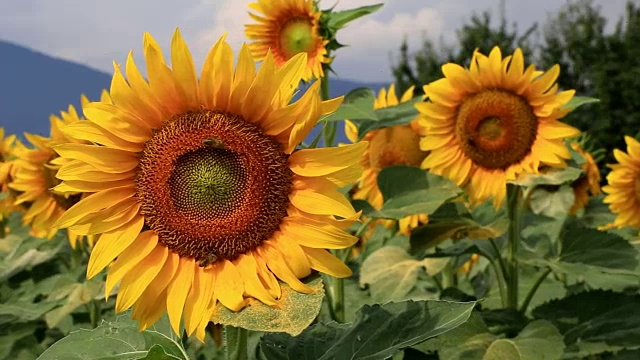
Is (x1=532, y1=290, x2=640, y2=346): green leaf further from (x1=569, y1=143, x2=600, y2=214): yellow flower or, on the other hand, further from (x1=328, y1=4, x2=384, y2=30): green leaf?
(x1=569, y1=143, x2=600, y2=214): yellow flower

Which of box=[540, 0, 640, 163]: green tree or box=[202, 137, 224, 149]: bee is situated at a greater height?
box=[202, 137, 224, 149]: bee

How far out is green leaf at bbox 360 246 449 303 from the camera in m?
2.42

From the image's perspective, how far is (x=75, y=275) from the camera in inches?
119

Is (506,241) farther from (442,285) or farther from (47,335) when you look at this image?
(47,335)

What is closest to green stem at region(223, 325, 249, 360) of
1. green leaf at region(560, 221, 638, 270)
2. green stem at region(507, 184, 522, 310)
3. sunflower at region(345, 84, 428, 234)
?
green stem at region(507, 184, 522, 310)

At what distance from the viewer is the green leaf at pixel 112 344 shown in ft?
4.66

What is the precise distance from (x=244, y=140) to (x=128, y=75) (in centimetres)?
23

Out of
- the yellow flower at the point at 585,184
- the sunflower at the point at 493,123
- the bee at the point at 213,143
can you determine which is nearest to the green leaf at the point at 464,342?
the sunflower at the point at 493,123

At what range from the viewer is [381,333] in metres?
1.45

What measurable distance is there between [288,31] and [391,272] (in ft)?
3.14

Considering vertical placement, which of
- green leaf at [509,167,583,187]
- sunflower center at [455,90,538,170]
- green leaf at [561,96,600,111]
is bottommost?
green leaf at [509,167,583,187]

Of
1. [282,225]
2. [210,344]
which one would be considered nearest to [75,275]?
[210,344]

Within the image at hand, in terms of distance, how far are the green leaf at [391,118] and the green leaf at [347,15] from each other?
0.32 m

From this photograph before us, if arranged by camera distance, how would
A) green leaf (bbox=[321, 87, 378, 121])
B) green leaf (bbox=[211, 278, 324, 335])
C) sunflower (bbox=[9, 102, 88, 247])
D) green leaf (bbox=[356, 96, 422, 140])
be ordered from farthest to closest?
sunflower (bbox=[9, 102, 88, 247]), green leaf (bbox=[356, 96, 422, 140]), green leaf (bbox=[321, 87, 378, 121]), green leaf (bbox=[211, 278, 324, 335])
